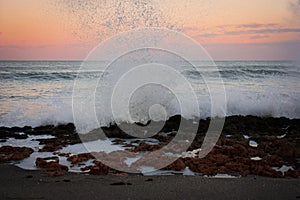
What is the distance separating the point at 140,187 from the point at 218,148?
121 inches

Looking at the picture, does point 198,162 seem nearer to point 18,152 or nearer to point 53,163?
point 53,163

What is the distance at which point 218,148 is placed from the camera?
7969mm

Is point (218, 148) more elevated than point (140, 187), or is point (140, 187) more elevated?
point (218, 148)

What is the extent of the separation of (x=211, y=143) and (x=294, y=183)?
3.09 metres

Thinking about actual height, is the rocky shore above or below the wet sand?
above

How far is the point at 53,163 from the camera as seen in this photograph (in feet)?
22.0

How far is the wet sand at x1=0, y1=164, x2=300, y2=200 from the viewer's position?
5.03 metres

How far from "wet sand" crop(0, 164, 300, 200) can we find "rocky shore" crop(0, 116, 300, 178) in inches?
13.5

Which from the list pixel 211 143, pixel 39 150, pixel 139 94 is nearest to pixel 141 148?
pixel 211 143

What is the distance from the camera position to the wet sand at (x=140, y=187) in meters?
5.03

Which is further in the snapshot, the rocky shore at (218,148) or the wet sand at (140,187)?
the rocky shore at (218,148)

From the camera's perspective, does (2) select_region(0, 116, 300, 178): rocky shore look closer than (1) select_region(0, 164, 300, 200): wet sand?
No

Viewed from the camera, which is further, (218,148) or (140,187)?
(218,148)

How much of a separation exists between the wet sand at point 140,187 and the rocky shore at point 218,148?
34cm
